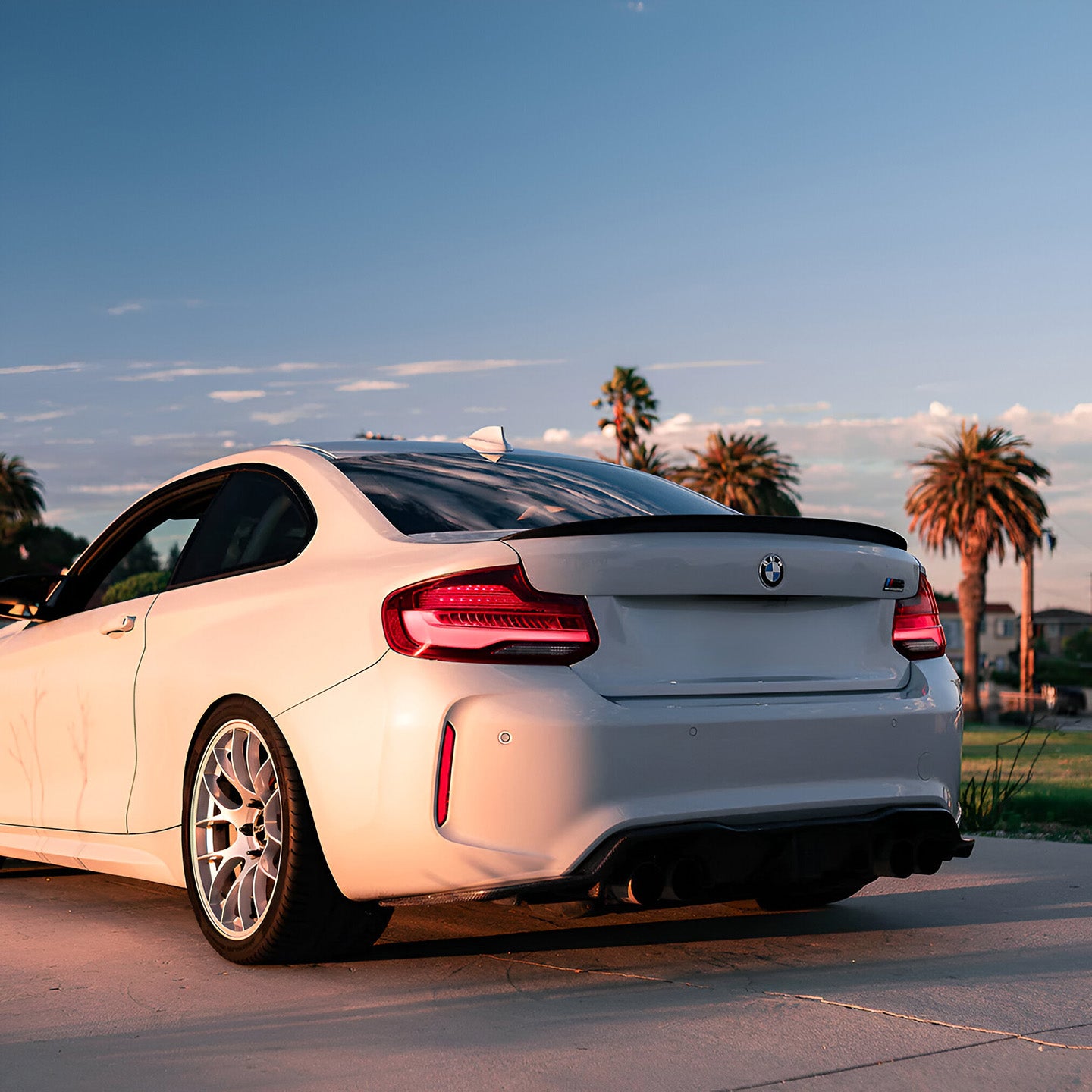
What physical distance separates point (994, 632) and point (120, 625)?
15655cm

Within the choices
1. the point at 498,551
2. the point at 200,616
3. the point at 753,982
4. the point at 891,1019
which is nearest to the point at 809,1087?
the point at 891,1019

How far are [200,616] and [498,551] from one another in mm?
1277

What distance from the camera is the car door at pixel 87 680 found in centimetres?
504

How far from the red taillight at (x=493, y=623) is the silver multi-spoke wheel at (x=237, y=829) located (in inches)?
27.6

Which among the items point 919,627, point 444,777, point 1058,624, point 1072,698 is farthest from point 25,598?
point 1058,624

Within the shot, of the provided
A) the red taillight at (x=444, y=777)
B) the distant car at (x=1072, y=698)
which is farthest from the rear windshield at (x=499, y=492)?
the distant car at (x=1072, y=698)

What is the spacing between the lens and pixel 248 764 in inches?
171

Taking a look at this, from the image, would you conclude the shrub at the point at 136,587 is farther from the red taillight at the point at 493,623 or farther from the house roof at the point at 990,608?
the house roof at the point at 990,608

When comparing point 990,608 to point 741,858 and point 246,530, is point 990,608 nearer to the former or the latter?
point 246,530

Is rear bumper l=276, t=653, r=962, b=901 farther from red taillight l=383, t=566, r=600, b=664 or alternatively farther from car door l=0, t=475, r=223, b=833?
car door l=0, t=475, r=223, b=833

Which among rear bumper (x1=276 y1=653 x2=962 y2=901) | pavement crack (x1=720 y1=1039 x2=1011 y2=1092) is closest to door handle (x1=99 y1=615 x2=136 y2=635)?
rear bumper (x1=276 y1=653 x2=962 y2=901)

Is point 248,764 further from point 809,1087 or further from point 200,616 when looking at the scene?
point 809,1087

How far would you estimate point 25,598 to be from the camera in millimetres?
5898

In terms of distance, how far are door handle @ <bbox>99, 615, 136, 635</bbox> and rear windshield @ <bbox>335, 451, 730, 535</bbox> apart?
0.99 m
